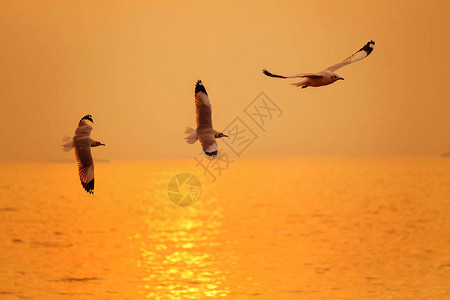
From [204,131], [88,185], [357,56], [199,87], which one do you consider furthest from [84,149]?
[357,56]

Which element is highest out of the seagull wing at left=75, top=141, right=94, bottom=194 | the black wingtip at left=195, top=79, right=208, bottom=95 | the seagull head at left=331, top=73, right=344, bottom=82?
the black wingtip at left=195, top=79, right=208, bottom=95

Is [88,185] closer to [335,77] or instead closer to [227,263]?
[335,77]

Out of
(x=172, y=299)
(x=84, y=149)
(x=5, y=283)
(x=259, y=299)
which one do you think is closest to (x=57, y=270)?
(x=5, y=283)

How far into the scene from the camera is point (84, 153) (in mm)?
6078

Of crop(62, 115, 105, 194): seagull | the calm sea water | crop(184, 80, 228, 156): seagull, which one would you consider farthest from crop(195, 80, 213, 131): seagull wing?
the calm sea water

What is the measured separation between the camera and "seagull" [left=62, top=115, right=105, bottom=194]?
609 cm

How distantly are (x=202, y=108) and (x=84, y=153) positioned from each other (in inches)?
54.4

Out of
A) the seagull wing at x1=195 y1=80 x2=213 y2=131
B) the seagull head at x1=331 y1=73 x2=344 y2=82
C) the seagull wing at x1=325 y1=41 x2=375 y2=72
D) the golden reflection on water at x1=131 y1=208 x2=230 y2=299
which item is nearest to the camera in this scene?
the seagull head at x1=331 y1=73 x2=344 y2=82

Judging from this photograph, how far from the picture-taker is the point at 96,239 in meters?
182

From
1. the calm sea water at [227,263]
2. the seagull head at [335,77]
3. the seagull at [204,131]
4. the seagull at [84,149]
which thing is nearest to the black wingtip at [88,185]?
the seagull at [84,149]

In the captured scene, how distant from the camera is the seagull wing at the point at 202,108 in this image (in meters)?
6.04

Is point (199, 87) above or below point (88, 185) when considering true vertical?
above

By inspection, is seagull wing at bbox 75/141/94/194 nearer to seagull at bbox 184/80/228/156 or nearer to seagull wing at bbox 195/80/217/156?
seagull at bbox 184/80/228/156

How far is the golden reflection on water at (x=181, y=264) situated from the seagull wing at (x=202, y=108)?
101 meters
